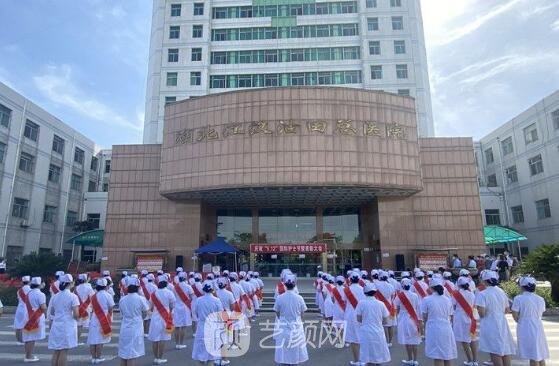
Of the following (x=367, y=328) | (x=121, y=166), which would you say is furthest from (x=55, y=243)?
(x=367, y=328)

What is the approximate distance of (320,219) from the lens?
31.7m

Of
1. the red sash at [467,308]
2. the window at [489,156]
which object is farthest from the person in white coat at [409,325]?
the window at [489,156]

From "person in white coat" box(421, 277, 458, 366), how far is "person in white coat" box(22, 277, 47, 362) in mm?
9372

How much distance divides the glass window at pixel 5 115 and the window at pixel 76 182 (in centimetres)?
1006

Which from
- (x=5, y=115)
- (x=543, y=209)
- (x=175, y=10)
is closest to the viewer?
(x=5, y=115)

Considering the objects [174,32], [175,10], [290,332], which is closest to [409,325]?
[290,332]

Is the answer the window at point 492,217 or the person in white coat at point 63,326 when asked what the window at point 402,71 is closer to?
the window at point 492,217

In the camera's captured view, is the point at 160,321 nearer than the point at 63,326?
No

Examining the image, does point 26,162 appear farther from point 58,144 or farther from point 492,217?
point 492,217

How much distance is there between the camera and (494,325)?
26.0ft

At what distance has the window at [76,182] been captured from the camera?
131 feet

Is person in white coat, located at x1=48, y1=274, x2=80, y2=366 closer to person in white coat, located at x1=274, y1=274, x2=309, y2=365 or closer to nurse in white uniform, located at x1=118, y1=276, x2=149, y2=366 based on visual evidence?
nurse in white uniform, located at x1=118, y1=276, x2=149, y2=366

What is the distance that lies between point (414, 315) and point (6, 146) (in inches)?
1311

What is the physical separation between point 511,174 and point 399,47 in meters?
17.3
